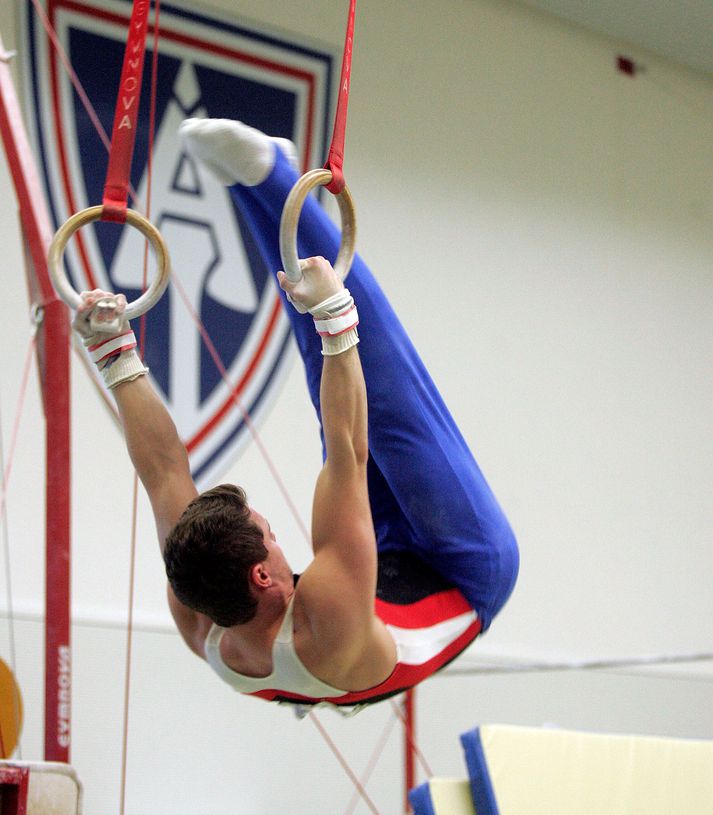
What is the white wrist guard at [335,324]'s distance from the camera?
1.90 meters

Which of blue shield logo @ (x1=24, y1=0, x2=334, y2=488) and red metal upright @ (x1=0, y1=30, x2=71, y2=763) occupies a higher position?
blue shield logo @ (x1=24, y1=0, x2=334, y2=488)

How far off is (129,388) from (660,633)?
4624mm

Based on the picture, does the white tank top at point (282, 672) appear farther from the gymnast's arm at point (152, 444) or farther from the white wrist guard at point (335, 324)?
the white wrist guard at point (335, 324)

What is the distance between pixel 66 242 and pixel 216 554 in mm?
585

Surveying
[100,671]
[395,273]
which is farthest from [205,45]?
[100,671]

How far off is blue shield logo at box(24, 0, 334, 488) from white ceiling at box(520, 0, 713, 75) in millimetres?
1854

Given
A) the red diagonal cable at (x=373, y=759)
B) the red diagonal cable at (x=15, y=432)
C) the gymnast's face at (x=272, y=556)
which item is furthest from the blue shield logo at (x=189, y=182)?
the gymnast's face at (x=272, y=556)

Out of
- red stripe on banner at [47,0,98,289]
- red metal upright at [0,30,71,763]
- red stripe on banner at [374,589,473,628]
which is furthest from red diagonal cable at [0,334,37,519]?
red stripe on banner at [374,589,473,628]

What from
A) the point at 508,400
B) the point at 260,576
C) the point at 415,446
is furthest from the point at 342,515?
the point at 508,400

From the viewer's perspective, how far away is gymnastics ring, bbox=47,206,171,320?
6.56 feet

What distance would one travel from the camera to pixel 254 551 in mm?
1990

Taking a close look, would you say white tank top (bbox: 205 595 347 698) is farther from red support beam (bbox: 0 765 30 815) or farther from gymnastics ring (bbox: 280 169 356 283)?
gymnastics ring (bbox: 280 169 356 283)

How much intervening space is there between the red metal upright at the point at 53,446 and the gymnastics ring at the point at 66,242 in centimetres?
83

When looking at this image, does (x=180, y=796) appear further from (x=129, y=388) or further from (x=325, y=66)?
(x=325, y=66)
